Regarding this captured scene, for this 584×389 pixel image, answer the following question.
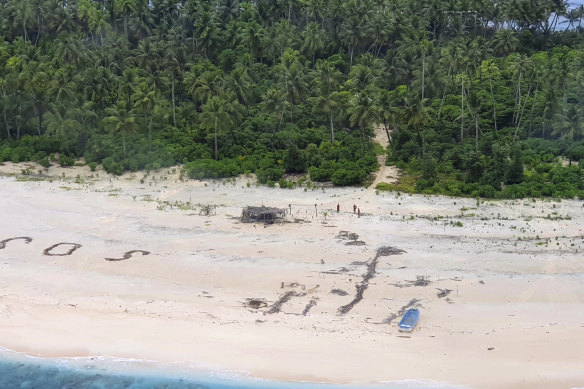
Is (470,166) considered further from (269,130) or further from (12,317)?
(12,317)

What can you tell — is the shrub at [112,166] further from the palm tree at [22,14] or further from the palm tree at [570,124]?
the palm tree at [570,124]

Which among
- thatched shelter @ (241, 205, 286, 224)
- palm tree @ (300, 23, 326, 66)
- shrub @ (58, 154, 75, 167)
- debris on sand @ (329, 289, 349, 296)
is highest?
palm tree @ (300, 23, 326, 66)

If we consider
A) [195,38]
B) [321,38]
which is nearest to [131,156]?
[195,38]

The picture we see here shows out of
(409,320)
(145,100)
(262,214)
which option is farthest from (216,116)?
(409,320)

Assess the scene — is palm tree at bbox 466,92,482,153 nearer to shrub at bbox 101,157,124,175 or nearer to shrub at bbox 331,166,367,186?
shrub at bbox 331,166,367,186

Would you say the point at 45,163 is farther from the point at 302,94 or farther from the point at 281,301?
the point at 281,301

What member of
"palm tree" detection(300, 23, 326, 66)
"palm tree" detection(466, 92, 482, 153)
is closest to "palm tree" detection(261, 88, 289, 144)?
"palm tree" detection(300, 23, 326, 66)
